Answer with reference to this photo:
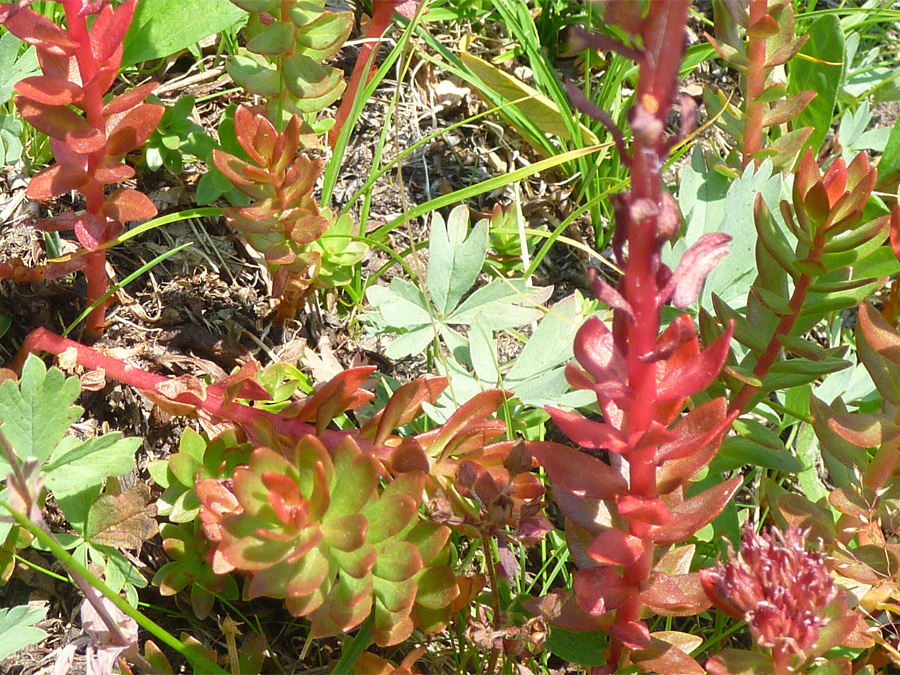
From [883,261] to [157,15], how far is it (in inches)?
72.7

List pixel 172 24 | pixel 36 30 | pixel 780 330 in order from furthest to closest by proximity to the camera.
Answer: pixel 172 24 → pixel 780 330 → pixel 36 30

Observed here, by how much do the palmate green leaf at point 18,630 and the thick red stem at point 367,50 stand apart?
135 cm

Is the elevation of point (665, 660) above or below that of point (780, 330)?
below

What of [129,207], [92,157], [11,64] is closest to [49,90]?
[92,157]

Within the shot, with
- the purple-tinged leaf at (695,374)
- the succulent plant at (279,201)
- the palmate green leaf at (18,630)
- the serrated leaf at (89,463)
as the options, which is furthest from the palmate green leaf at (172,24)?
the purple-tinged leaf at (695,374)

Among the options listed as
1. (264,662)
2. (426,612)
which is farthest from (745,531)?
(264,662)

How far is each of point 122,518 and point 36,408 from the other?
0.27 m

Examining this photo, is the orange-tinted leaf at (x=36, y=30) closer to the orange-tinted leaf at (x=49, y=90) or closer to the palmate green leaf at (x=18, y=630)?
the orange-tinted leaf at (x=49, y=90)

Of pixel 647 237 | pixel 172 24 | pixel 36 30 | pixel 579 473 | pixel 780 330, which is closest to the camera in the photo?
pixel 647 237

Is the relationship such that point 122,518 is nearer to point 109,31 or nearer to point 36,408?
point 36,408

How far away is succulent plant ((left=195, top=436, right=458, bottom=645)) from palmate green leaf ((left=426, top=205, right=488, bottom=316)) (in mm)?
616

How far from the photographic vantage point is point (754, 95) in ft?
7.34

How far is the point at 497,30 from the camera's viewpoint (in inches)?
114

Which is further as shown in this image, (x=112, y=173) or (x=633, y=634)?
(x=112, y=173)
